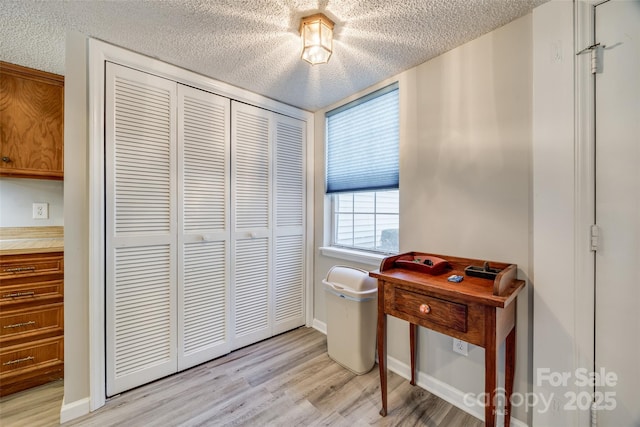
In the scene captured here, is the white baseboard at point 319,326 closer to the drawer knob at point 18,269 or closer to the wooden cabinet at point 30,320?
the wooden cabinet at point 30,320

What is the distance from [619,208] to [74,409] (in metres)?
3.08

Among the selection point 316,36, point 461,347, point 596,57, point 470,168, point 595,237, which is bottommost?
point 461,347

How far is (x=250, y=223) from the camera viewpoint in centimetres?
230

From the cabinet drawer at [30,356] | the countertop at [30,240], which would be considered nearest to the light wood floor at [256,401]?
the cabinet drawer at [30,356]

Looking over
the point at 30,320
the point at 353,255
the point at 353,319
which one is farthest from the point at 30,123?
the point at 353,319

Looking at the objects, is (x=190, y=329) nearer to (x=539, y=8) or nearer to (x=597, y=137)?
(x=597, y=137)

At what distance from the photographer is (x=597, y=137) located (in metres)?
1.19

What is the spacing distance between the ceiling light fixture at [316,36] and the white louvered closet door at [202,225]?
3.44 feet

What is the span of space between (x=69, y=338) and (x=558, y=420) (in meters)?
2.71

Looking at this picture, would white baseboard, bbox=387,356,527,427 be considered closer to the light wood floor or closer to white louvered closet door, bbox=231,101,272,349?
the light wood floor

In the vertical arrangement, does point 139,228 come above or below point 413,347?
above

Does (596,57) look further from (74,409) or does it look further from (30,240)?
(30,240)

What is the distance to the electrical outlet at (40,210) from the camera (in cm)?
222

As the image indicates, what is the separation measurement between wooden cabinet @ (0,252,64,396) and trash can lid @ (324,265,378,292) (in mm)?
2042
